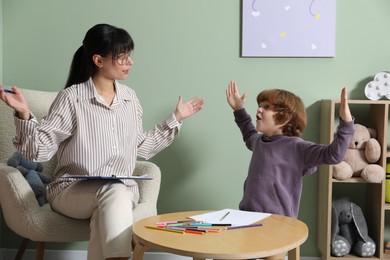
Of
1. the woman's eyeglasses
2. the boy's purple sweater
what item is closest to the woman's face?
the woman's eyeglasses

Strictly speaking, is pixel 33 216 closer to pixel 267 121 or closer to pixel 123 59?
pixel 123 59

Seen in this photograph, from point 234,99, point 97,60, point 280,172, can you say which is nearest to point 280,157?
point 280,172

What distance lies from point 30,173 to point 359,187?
56.5 inches

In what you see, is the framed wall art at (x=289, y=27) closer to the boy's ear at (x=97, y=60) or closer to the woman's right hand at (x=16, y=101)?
the boy's ear at (x=97, y=60)

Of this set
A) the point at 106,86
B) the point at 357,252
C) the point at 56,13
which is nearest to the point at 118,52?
the point at 106,86

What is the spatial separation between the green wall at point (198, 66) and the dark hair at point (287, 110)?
502 mm

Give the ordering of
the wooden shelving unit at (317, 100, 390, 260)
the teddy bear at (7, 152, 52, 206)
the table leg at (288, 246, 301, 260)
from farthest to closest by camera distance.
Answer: the wooden shelving unit at (317, 100, 390, 260) → the teddy bear at (7, 152, 52, 206) → the table leg at (288, 246, 301, 260)

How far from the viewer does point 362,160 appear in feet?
7.82

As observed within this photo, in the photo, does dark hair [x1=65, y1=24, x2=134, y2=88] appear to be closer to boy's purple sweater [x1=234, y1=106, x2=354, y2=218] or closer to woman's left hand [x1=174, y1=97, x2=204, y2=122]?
woman's left hand [x1=174, y1=97, x2=204, y2=122]

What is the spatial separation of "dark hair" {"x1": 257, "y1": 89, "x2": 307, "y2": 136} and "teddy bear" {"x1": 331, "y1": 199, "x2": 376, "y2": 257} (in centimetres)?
57

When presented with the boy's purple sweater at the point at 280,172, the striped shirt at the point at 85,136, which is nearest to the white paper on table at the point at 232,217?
the boy's purple sweater at the point at 280,172

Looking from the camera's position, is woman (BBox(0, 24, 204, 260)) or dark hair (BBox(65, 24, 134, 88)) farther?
dark hair (BBox(65, 24, 134, 88))

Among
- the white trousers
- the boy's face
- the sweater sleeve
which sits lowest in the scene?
the white trousers

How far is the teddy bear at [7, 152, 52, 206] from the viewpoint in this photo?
82.4 inches
